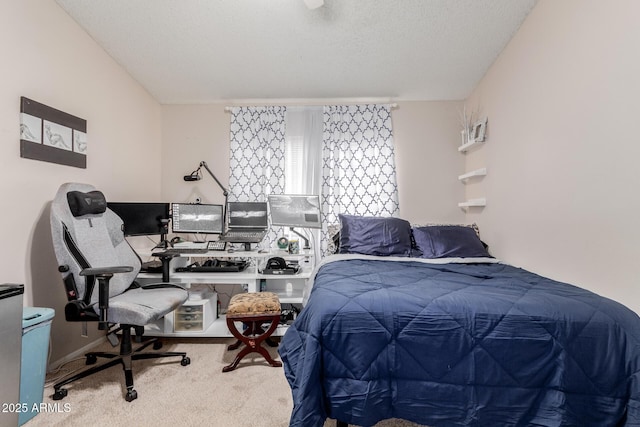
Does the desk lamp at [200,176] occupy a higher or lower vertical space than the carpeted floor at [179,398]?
higher

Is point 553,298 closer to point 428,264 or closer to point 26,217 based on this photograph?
point 428,264

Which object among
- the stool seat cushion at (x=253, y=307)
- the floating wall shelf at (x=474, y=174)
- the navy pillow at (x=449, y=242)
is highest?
the floating wall shelf at (x=474, y=174)

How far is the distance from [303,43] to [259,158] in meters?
1.39

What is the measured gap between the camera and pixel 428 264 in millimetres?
2238

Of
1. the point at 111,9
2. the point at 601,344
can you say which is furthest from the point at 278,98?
the point at 601,344

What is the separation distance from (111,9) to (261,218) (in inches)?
76.2

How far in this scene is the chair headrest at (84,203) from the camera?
1.83m

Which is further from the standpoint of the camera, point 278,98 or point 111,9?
point 278,98

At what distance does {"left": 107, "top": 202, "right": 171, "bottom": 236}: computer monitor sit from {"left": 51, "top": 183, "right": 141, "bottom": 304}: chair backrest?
38 centimetres

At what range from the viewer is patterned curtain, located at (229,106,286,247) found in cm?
341

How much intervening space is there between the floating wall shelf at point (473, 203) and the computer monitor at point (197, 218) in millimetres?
2559

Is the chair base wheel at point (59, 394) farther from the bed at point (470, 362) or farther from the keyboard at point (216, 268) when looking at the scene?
the bed at point (470, 362)

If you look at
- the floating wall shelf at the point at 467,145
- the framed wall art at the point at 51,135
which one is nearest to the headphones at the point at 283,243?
the framed wall art at the point at 51,135

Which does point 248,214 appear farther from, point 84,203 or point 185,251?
point 84,203
